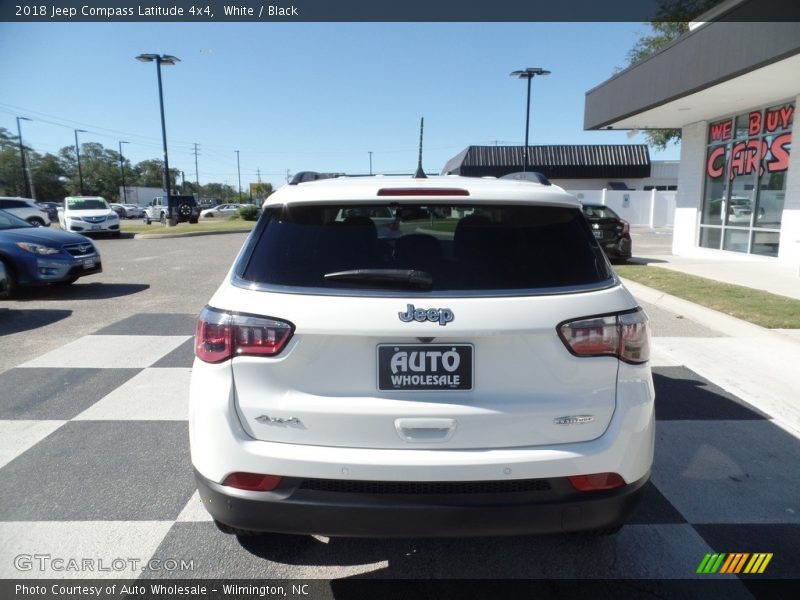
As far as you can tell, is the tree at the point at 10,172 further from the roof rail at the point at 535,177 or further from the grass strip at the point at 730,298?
the roof rail at the point at 535,177

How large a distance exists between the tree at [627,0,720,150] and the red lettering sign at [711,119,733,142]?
1317 cm

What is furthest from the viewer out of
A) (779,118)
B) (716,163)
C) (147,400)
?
(716,163)

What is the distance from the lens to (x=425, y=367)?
2.09 meters

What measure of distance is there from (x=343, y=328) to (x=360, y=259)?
0.33 metres

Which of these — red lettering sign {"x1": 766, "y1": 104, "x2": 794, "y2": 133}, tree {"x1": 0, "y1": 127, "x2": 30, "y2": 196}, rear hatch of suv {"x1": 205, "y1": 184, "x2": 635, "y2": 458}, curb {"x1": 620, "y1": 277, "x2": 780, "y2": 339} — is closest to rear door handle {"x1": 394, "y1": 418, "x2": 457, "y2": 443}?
rear hatch of suv {"x1": 205, "y1": 184, "x2": 635, "y2": 458}

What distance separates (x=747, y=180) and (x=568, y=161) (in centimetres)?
2826

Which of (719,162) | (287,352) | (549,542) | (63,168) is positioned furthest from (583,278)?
(63,168)

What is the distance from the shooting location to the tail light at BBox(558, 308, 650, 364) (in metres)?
2.12

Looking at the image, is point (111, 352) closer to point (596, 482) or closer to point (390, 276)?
point (390, 276)

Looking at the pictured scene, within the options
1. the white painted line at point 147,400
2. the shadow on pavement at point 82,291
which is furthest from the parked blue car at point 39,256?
the white painted line at point 147,400

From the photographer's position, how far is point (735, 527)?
294cm

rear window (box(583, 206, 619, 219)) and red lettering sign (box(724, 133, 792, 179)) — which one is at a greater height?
red lettering sign (box(724, 133, 792, 179))

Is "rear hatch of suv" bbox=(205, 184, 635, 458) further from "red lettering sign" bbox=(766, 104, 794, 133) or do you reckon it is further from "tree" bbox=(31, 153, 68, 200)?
"tree" bbox=(31, 153, 68, 200)

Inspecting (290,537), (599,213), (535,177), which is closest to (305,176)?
(535,177)
